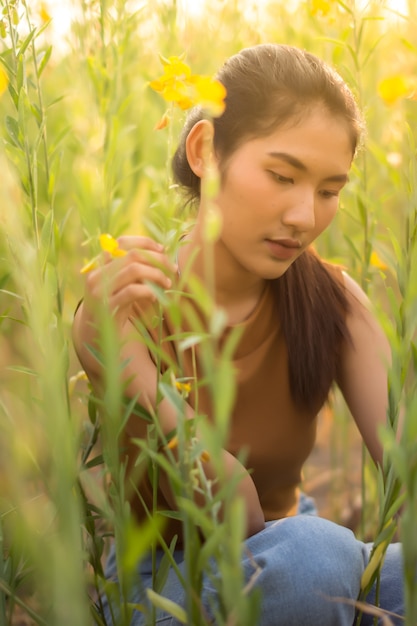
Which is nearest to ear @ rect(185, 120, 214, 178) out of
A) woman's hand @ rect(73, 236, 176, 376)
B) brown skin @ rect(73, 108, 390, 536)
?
brown skin @ rect(73, 108, 390, 536)

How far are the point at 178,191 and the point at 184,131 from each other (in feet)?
0.42

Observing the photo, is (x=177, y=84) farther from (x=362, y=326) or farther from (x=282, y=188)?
(x=362, y=326)

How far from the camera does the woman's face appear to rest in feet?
3.70

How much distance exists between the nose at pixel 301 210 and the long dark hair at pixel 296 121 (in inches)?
4.4

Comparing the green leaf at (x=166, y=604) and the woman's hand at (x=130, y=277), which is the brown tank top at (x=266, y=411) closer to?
the woman's hand at (x=130, y=277)

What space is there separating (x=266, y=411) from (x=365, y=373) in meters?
0.18

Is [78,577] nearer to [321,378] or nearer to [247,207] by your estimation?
[247,207]

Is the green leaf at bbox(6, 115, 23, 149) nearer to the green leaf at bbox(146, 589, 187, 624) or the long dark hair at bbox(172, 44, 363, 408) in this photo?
the long dark hair at bbox(172, 44, 363, 408)

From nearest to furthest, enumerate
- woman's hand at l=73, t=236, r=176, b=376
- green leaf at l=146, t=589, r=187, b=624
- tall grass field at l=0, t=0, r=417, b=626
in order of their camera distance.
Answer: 1. tall grass field at l=0, t=0, r=417, b=626
2. green leaf at l=146, t=589, r=187, b=624
3. woman's hand at l=73, t=236, r=176, b=376

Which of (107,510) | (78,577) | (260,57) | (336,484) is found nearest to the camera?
(78,577)

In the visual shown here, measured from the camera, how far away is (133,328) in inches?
44.1

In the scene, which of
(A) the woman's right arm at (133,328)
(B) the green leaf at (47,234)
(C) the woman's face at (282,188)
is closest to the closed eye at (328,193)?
(C) the woman's face at (282,188)

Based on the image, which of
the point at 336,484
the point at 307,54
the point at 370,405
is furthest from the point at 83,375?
the point at 336,484

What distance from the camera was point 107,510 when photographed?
31.5 inches
